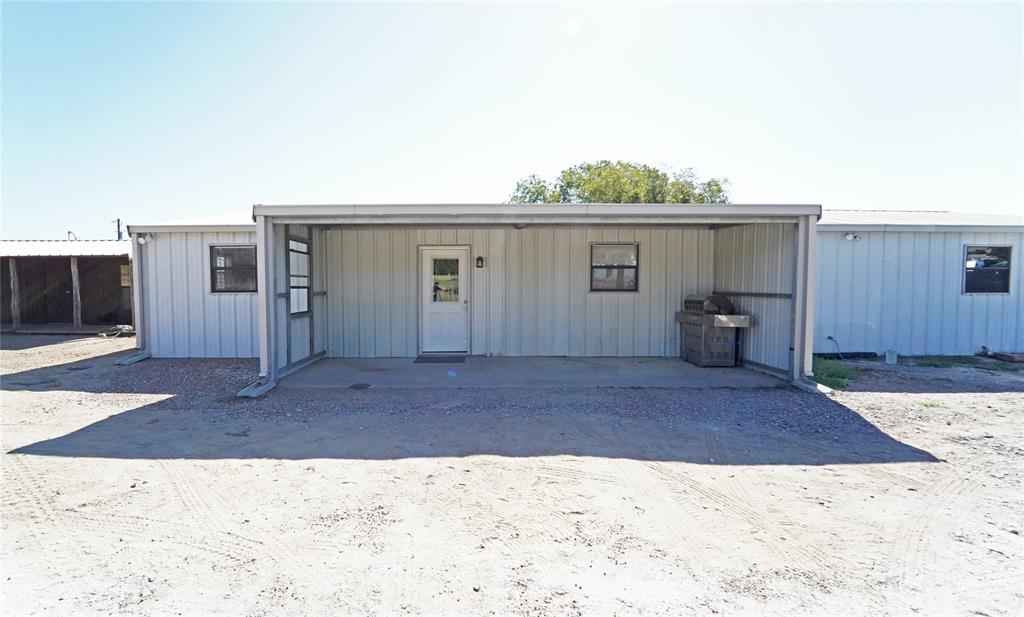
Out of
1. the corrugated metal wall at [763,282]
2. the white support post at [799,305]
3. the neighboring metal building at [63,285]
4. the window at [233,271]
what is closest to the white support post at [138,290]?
the window at [233,271]

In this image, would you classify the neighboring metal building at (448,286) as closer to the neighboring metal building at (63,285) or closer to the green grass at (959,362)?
the green grass at (959,362)

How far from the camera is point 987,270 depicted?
31.7 ft

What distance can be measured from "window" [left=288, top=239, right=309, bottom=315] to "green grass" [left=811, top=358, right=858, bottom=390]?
7673 mm

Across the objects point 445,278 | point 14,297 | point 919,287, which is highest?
point 445,278

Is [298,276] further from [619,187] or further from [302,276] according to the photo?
[619,187]

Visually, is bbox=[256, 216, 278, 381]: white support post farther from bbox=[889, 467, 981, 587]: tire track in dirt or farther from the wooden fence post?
the wooden fence post

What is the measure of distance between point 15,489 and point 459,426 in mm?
3392

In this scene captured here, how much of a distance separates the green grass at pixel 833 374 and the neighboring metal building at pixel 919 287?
3.61 ft

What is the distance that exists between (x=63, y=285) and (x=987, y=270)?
23147mm

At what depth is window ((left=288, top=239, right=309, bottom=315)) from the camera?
311 inches

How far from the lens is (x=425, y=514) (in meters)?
3.33

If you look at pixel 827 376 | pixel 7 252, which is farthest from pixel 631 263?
pixel 7 252

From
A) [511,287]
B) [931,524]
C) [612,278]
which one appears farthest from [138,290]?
[931,524]

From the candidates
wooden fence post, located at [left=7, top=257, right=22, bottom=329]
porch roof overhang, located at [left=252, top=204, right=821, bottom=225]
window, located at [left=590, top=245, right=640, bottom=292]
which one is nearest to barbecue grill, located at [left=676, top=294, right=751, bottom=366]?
window, located at [left=590, top=245, right=640, bottom=292]
